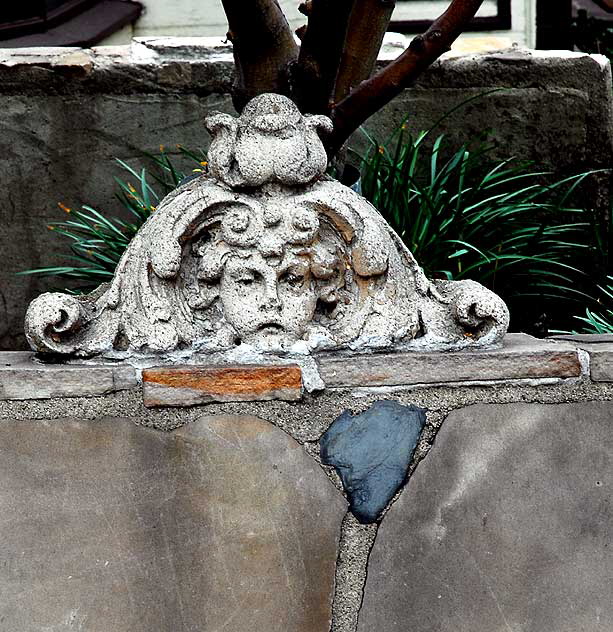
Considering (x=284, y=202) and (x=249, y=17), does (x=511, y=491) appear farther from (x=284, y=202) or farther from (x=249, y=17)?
(x=249, y=17)

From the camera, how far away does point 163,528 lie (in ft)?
6.23

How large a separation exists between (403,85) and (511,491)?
1.26 meters

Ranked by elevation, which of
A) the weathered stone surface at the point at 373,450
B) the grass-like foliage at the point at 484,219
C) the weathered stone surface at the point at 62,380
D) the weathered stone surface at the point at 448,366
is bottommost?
the grass-like foliage at the point at 484,219

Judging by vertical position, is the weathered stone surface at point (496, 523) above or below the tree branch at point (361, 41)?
below

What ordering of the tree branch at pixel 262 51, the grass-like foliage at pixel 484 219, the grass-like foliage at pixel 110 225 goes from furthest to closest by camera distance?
the grass-like foliage at pixel 110 225 < the grass-like foliage at pixel 484 219 < the tree branch at pixel 262 51

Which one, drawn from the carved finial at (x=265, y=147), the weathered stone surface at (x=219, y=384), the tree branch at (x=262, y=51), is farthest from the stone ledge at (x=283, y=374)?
the tree branch at (x=262, y=51)

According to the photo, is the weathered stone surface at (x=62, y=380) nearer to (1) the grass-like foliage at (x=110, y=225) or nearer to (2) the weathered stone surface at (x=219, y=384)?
(2) the weathered stone surface at (x=219, y=384)

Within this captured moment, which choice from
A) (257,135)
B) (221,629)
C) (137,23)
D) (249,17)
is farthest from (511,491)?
(137,23)

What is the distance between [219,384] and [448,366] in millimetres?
391

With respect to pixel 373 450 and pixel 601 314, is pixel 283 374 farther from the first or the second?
pixel 601 314

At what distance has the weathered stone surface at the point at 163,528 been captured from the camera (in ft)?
6.14

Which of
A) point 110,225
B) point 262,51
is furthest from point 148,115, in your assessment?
point 262,51

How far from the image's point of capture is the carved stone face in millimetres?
1913

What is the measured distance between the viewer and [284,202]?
1934mm
